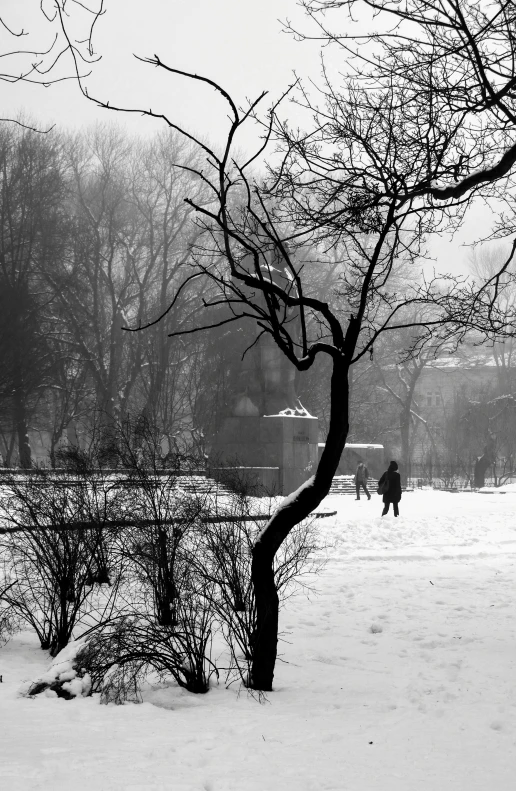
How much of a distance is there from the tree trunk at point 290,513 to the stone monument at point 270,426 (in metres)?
22.1

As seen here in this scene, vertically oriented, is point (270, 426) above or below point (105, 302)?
below

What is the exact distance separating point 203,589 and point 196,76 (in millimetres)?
4259

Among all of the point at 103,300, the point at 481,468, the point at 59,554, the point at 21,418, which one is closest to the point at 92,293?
the point at 103,300

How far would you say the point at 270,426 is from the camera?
99.3 ft

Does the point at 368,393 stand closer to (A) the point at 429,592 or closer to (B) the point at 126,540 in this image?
(A) the point at 429,592

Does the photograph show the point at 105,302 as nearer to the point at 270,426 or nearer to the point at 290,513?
the point at 270,426

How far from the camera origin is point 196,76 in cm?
608

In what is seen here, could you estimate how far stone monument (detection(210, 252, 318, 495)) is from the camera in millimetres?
30094

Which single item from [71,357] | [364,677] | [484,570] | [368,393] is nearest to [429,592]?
[484,570]

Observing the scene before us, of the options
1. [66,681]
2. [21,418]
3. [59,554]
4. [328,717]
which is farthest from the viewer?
[21,418]

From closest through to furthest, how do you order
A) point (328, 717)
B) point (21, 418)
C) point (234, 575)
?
point (328, 717)
point (234, 575)
point (21, 418)

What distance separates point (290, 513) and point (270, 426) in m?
23.2

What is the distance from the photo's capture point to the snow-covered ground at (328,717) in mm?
5117

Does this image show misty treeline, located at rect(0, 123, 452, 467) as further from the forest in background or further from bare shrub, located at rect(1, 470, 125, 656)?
bare shrub, located at rect(1, 470, 125, 656)
